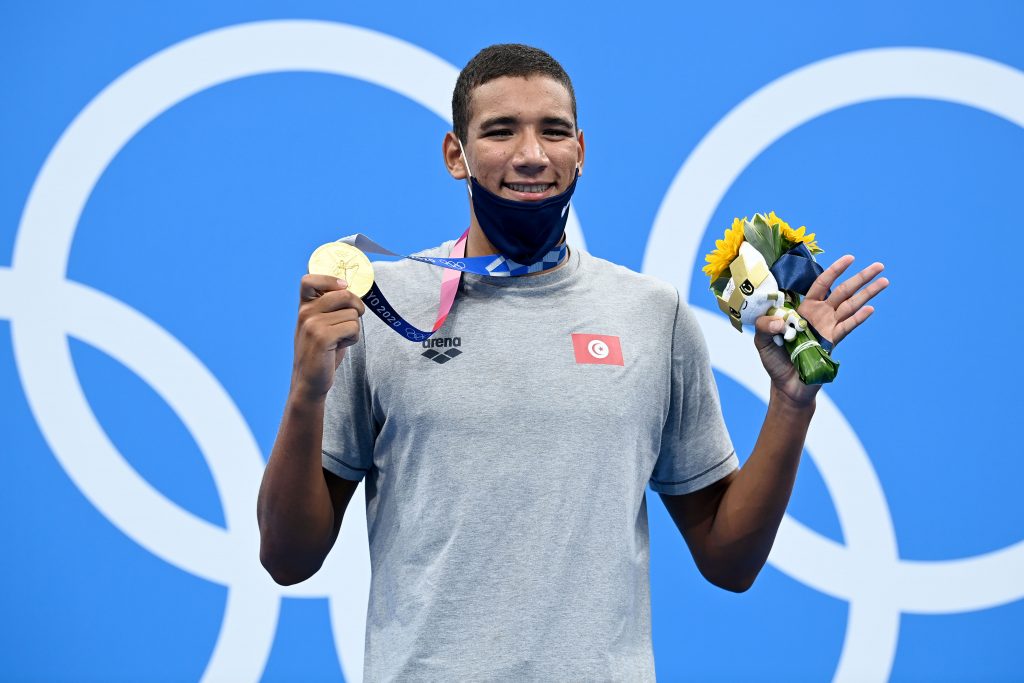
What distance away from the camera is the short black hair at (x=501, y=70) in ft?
6.26

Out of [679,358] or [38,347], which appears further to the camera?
[38,347]

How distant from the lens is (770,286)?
170 cm

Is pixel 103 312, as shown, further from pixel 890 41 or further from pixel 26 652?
pixel 890 41

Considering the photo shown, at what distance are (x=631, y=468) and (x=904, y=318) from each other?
1.86 m

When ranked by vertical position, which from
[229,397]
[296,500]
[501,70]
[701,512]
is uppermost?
[501,70]

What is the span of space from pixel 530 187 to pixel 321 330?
1.62 ft

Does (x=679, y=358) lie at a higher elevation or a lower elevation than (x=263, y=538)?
higher

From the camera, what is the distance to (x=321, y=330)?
1.55m

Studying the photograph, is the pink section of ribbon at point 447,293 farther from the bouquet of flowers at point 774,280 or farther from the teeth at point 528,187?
the bouquet of flowers at point 774,280

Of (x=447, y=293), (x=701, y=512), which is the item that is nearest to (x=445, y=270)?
(x=447, y=293)

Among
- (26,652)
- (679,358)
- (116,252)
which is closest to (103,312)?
(116,252)

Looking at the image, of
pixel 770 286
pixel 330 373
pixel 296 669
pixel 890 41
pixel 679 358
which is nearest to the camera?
pixel 330 373

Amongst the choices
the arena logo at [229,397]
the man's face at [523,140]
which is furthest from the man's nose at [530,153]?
the arena logo at [229,397]

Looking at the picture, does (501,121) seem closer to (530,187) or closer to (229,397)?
(530,187)
